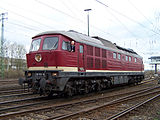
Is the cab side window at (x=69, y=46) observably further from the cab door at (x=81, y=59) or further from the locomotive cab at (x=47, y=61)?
the cab door at (x=81, y=59)

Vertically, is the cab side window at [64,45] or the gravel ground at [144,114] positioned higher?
the cab side window at [64,45]

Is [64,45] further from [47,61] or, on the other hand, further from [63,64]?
[47,61]

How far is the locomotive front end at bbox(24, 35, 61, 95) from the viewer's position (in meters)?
9.62

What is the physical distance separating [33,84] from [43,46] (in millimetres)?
2361

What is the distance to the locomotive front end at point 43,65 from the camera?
31.6ft

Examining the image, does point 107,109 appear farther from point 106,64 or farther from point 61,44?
point 106,64

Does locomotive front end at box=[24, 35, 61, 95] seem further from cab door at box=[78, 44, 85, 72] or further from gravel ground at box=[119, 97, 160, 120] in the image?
gravel ground at box=[119, 97, 160, 120]

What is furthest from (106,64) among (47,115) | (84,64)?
(47,115)

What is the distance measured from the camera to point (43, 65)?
1023 cm

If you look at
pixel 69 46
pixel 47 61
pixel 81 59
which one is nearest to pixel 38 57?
pixel 47 61

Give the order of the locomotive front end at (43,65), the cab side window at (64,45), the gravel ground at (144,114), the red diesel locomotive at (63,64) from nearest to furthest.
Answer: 1. the gravel ground at (144,114)
2. the locomotive front end at (43,65)
3. the red diesel locomotive at (63,64)
4. the cab side window at (64,45)

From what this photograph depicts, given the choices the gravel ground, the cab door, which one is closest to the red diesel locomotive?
the cab door

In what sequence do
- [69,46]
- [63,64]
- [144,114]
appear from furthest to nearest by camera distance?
[69,46] → [63,64] → [144,114]

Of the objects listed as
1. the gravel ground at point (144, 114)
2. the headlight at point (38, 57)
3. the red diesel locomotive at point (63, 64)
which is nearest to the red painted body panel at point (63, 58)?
the red diesel locomotive at point (63, 64)
